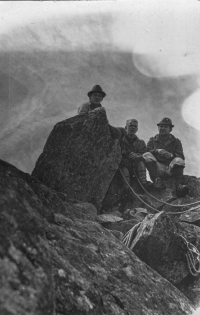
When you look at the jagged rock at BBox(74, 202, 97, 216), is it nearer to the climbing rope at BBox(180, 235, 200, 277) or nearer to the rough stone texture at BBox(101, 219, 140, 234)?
the rough stone texture at BBox(101, 219, 140, 234)

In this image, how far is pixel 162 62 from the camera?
165 inches

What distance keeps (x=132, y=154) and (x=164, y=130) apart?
1.45 ft

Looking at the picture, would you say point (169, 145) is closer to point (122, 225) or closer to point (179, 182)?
point (179, 182)

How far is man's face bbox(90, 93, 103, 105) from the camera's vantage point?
13.2ft

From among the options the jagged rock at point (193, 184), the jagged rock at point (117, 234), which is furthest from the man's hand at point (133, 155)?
the jagged rock at point (117, 234)

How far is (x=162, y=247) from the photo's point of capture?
12.2 ft

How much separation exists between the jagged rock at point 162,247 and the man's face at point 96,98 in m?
1.32

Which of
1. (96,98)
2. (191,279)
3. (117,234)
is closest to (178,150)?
(96,98)

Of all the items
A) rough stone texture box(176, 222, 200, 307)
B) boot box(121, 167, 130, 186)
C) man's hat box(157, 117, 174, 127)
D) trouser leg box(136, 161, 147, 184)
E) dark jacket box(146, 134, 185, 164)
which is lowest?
rough stone texture box(176, 222, 200, 307)

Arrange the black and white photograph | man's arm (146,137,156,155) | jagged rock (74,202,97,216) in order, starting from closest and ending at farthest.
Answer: the black and white photograph → jagged rock (74,202,97,216) → man's arm (146,137,156,155)

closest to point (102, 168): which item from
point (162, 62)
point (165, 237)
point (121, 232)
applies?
point (121, 232)

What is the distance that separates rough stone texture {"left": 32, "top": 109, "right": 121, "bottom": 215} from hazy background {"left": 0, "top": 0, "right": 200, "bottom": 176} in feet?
0.33

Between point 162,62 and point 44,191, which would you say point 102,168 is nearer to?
point 44,191

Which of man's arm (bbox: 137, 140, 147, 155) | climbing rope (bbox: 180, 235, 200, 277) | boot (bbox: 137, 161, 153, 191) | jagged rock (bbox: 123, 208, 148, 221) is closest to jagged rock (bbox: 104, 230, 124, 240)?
jagged rock (bbox: 123, 208, 148, 221)
